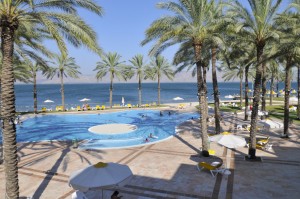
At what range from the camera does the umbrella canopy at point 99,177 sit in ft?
31.1

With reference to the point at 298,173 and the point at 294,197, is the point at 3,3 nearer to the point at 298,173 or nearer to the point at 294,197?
the point at 294,197

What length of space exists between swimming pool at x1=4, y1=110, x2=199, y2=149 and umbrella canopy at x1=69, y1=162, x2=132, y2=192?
35.3 feet

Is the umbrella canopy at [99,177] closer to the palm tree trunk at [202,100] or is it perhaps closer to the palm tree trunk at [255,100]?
the palm tree trunk at [202,100]

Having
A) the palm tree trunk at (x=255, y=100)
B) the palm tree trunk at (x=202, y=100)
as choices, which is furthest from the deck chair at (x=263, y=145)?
the palm tree trunk at (x=202, y=100)

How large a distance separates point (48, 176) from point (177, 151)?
918 cm

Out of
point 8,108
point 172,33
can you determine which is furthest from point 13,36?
point 172,33

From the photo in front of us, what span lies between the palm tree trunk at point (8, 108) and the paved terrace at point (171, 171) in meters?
2.42

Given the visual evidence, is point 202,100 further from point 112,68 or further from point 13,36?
point 112,68

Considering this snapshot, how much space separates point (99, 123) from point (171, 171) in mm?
22296

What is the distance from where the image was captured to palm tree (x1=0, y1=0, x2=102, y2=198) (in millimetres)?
9297

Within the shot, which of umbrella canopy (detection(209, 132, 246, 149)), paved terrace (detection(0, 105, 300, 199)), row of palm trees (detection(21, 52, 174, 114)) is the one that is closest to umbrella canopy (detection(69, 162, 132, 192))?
paved terrace (detection(0, 105, 300, 199))

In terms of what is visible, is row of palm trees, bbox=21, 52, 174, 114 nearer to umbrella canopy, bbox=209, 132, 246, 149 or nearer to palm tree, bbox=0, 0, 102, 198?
umbrella canopy, bbox=209, 132, 246, 149

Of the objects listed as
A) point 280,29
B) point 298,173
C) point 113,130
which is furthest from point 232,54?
point 113,130

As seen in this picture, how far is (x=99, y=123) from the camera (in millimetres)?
35250
